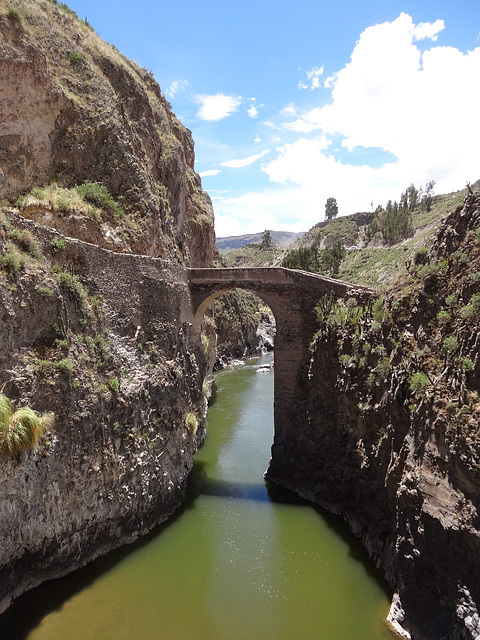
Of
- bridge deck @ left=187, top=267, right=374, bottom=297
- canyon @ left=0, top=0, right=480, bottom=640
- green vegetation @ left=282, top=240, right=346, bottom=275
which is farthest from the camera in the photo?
green vegetation @ left=282, top=240, right=346, bottom=275

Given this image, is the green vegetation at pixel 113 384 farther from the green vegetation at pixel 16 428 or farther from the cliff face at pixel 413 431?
the cliff face at pixel 413 431

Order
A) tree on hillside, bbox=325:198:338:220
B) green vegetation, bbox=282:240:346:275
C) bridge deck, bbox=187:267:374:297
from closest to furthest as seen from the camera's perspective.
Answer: bridge deck, bbox=187:267:374:297
green vegetation, bbox=282:240:346:275
tree on hillside, bbox=325:198:338:220

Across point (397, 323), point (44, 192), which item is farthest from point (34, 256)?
point (397, 323)

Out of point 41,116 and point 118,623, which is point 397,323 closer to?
point 118,623

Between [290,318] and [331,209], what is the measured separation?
89505 millimetres

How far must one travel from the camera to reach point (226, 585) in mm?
10898

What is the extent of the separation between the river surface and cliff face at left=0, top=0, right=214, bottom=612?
72 centimetres

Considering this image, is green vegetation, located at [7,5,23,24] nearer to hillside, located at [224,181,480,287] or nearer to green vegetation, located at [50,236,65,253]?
green vegetation, located at [50,236,65,253]

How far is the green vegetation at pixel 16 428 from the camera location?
8.23 m

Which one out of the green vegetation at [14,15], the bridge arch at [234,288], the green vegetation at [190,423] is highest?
the green vegetation at [14,15]

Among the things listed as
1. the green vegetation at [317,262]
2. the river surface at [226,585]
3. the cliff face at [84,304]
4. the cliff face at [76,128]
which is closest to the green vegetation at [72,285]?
the cliff face at [84,304]

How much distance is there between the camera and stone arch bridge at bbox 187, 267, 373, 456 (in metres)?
15.7

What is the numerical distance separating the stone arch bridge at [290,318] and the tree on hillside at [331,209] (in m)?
87.4

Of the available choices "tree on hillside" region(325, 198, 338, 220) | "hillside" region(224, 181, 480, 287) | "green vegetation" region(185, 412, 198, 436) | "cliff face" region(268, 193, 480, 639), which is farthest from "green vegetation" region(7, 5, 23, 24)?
"tree on hillside" region(325, 198, 338, 220)
